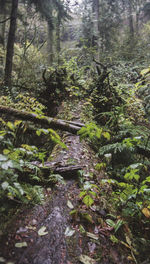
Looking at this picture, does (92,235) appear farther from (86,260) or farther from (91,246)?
(86,260)

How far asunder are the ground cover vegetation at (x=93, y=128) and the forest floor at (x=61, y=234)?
0.05 metres

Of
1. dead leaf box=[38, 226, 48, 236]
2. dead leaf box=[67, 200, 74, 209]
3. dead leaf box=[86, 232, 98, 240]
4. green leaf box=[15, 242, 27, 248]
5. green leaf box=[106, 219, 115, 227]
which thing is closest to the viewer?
green leaf box=[15, 242, 27, 248]

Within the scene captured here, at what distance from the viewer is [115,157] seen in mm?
3715

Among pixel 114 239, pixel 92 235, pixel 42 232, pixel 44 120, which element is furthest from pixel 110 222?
pixel 44 120

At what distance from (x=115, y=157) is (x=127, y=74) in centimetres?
815

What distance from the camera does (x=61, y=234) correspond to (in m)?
1.63

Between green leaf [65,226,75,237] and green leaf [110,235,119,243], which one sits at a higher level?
green leaf [65,226,75,237]

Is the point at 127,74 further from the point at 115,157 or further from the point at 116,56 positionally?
the point at 115,157

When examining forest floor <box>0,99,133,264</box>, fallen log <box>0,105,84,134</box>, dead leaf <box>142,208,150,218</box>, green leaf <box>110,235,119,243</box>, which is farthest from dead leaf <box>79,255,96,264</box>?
fallen log <box>0,105,84,134</box>

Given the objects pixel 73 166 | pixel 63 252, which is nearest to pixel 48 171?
pixel 73 166

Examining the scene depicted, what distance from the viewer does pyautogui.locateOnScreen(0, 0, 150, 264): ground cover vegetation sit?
1.80 m

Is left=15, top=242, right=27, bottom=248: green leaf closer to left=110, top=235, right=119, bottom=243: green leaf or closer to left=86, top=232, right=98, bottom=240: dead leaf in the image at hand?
left=86, top=232, right=98, bottom=240: dead leaf

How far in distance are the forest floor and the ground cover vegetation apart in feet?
0.18

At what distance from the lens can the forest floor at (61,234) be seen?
1.36 metres
